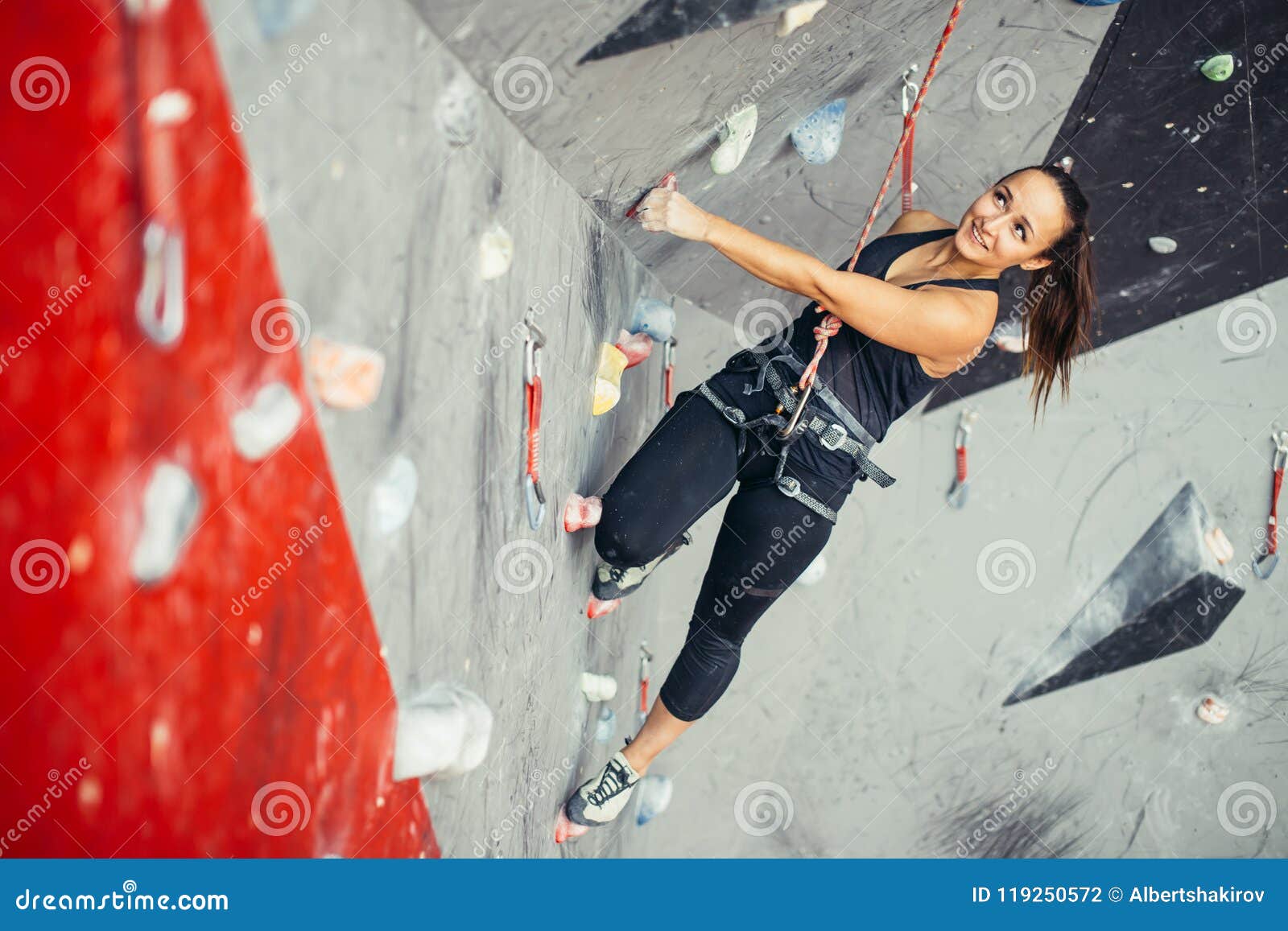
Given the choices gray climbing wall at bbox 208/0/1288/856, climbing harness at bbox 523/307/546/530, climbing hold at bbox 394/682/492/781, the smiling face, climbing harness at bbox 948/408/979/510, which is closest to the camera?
gray climbing wall at bbox 208/0/1288/856

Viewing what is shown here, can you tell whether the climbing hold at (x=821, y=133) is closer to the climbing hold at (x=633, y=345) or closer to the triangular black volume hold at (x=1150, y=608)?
the climbing hold at (x=633, y=345)

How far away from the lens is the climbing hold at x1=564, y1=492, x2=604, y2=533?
1.50m

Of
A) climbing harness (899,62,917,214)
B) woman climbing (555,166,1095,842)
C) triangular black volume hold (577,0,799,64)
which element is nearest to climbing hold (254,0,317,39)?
triangular black volume hold (577,0,799,64)

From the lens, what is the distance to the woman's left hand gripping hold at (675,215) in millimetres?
1214

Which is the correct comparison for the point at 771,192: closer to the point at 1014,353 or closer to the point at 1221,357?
the point at 1014,353

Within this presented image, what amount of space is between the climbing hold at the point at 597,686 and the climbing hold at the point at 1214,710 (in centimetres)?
136

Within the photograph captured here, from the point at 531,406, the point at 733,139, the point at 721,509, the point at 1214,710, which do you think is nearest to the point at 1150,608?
the point at 1214,710

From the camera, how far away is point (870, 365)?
57.6 inches

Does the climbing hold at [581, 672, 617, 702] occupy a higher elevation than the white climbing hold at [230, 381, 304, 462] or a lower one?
lower

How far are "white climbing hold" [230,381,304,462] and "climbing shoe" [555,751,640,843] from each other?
3.85 feet

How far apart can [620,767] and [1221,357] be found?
1.57 m

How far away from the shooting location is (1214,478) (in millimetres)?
2326

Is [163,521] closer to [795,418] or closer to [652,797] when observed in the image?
[795,418]

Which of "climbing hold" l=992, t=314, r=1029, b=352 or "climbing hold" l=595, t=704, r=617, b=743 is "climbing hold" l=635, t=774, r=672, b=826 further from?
"climbing hold" l=992, t=314, r=1029, b=352
